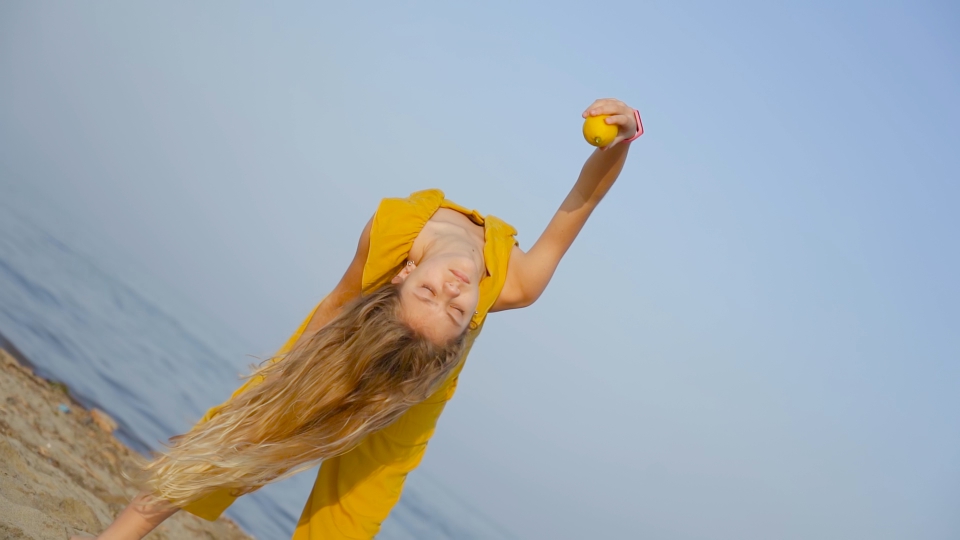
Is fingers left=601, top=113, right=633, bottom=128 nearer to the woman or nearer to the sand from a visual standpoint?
the woman

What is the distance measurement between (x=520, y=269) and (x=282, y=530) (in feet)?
10.7

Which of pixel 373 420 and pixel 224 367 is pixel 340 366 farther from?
pixel 224 367

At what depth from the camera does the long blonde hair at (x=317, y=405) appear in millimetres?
2328

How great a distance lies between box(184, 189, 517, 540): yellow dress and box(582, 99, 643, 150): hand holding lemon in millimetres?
507

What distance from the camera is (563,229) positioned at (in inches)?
100

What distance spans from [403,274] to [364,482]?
710 millimetres

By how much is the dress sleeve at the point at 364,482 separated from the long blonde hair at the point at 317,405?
288mm

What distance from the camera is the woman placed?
7.61ft

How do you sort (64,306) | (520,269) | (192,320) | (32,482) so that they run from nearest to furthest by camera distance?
(520,269) < (32,482) < (64,306) < (192,320)

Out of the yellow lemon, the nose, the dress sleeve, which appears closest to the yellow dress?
the dress sleeve

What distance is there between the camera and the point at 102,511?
10.5 ft

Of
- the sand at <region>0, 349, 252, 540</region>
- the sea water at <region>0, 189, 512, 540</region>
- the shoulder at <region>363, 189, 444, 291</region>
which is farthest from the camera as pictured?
the sea water at <region>0, 189, 512, 540</region>

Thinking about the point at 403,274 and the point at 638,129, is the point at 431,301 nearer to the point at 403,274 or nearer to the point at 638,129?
the point at 403,274

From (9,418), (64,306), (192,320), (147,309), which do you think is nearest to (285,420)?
(9,418)
